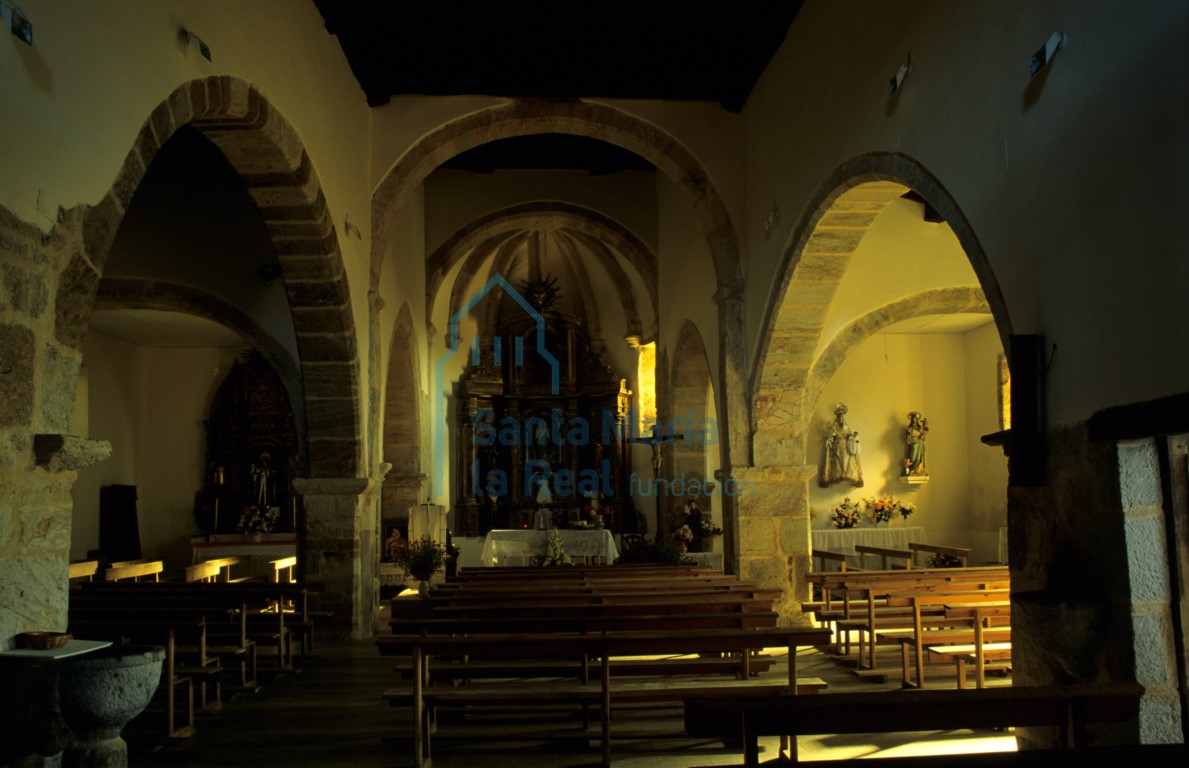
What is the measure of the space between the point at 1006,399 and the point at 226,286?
32.7 ft

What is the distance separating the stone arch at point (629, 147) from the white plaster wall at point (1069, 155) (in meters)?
3.55

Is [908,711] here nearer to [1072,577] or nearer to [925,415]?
[1072,577]

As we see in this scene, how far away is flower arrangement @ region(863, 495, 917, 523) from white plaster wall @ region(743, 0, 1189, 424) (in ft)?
28.5

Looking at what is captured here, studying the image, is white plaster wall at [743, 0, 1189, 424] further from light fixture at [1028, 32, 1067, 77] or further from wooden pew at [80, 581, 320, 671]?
wooden pew at [80, 581, 320, 671]

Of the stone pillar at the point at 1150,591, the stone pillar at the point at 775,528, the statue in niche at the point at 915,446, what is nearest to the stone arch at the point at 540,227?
the statue in niche at the point at 915,446

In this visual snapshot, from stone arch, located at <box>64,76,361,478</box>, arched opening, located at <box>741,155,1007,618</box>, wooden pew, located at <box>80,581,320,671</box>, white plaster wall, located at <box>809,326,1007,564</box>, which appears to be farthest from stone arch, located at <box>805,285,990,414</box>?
wooden pew, located at <box>80,581,320,671</box>

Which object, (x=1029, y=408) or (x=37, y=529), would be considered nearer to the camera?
(x=37, y=529)

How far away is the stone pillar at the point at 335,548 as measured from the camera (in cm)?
902

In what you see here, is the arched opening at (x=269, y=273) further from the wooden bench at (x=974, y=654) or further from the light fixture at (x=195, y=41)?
the wooden bench at (x=974, y=654)

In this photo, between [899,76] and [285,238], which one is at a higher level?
[899,76]

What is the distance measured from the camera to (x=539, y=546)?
1310 centimetres

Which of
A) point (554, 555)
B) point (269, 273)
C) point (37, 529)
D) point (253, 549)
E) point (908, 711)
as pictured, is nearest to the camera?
point (908, 711)

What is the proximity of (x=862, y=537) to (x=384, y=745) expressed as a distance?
400 inches

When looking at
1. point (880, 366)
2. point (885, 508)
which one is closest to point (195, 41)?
point (885, 508)
